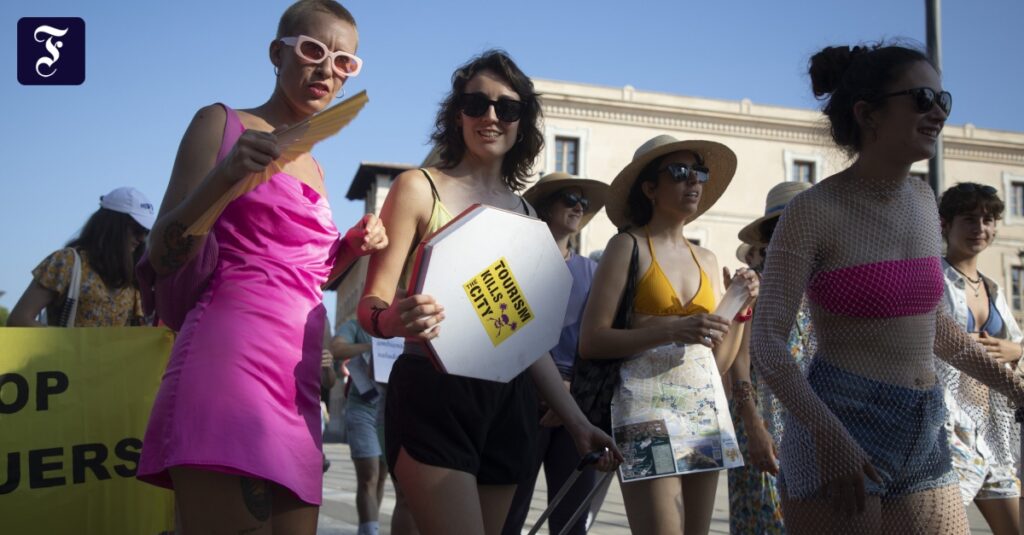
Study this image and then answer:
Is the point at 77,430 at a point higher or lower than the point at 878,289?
lower

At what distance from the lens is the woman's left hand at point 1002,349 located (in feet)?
18.1

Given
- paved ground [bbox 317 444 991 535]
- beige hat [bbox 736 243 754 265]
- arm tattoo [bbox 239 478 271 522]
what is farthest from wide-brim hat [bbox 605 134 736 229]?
paved ground [bbox 317 444 991 535]

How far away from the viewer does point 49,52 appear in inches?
299

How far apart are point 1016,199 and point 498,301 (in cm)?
5213

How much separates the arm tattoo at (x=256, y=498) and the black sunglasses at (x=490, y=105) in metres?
1.46

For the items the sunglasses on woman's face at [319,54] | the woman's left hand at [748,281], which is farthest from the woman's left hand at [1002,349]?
the sunglasses on woman's face at [319,54]

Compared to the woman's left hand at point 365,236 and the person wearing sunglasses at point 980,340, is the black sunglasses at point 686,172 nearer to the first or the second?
the person wearing sunglasses at point 980,340

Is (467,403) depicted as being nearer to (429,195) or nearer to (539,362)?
(539,362)

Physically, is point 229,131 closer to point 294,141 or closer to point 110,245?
→ point 294,141

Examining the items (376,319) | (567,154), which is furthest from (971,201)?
(567,154)

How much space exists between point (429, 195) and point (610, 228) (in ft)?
131

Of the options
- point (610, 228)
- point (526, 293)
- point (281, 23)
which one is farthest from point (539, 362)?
point (610, 228)

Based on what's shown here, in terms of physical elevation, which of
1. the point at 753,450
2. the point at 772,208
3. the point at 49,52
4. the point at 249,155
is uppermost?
the point at 49,52

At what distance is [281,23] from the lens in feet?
10.1
